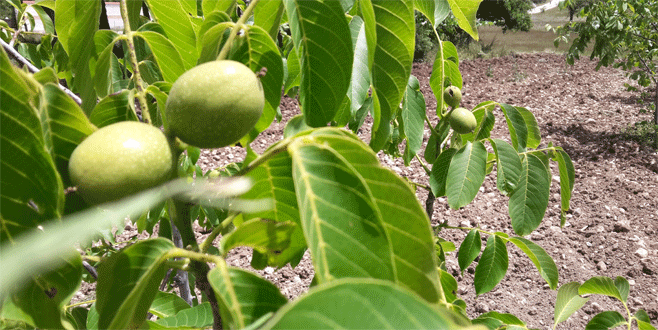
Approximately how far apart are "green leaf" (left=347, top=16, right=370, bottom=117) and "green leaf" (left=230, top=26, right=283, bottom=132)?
222 mm

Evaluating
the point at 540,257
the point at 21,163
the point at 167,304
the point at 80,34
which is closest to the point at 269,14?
the point at 80,34

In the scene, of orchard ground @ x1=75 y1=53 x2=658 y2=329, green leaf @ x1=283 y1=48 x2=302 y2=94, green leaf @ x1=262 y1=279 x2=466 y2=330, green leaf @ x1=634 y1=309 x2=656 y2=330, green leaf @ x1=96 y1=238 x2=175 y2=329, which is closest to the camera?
green leaf @ x1=262 y1=279 x2=466 y2=330

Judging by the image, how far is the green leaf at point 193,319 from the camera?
0.95 meters

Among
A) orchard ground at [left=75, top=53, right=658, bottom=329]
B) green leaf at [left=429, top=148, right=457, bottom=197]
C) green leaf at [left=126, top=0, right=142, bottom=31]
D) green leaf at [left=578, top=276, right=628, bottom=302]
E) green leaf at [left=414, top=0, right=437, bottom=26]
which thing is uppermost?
green leaf at [left=414, top=0, right=437, bottom=26]

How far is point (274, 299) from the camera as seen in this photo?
50 cm

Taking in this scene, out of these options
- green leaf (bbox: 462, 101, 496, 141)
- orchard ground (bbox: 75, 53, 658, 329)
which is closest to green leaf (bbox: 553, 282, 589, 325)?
green leaf (bbox: 462, 101, 496, 141)

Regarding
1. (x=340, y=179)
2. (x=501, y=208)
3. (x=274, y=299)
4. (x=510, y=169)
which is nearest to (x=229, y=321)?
(x=274, y=299)

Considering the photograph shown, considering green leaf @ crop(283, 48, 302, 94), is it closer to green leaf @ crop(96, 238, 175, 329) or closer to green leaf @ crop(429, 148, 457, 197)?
green leaf @ crop(96, 238, 175, 329)

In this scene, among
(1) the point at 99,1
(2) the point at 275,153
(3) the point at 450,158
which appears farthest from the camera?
(3) the point at 450,158

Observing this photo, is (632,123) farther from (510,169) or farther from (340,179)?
(340,179)

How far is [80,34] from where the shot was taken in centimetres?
82

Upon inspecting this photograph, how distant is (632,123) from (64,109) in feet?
25.2

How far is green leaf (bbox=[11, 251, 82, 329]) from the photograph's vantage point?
52cm

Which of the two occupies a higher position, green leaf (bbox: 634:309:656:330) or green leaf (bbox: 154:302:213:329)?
green leaf (bbox: 154:302:213:329)
